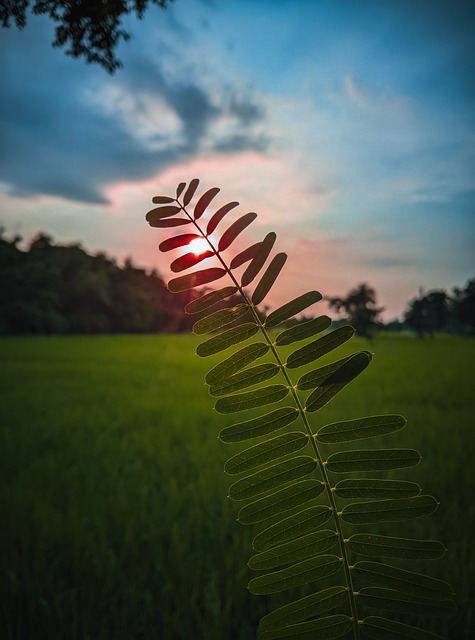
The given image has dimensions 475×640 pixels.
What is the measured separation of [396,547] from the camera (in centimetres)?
38

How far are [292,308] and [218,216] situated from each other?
114mm

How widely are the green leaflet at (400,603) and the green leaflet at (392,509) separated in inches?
2.3

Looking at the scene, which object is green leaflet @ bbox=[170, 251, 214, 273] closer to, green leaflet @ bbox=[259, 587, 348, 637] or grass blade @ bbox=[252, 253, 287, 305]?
grass blade @ bbox=[252, 253, 287, 305]

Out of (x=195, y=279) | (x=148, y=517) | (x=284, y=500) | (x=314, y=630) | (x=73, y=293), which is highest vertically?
(x=73, y=293)

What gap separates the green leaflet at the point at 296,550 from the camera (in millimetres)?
401

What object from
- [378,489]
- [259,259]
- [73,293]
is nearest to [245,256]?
[259,259]

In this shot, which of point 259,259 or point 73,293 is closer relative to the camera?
point 259,259

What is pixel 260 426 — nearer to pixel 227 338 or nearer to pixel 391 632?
pixel 227 338

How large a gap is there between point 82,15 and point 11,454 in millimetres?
4864

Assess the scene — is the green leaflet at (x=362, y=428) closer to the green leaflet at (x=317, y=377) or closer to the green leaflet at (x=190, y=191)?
the green leaflet at (x=317, y=377)

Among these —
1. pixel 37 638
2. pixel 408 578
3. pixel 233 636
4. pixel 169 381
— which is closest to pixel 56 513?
pixel 37 638

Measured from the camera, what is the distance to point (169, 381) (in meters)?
11.3

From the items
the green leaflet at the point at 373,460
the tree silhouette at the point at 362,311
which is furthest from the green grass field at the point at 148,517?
the green leaflet at the point at 373,460

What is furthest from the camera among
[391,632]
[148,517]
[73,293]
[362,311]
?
[73,293]
